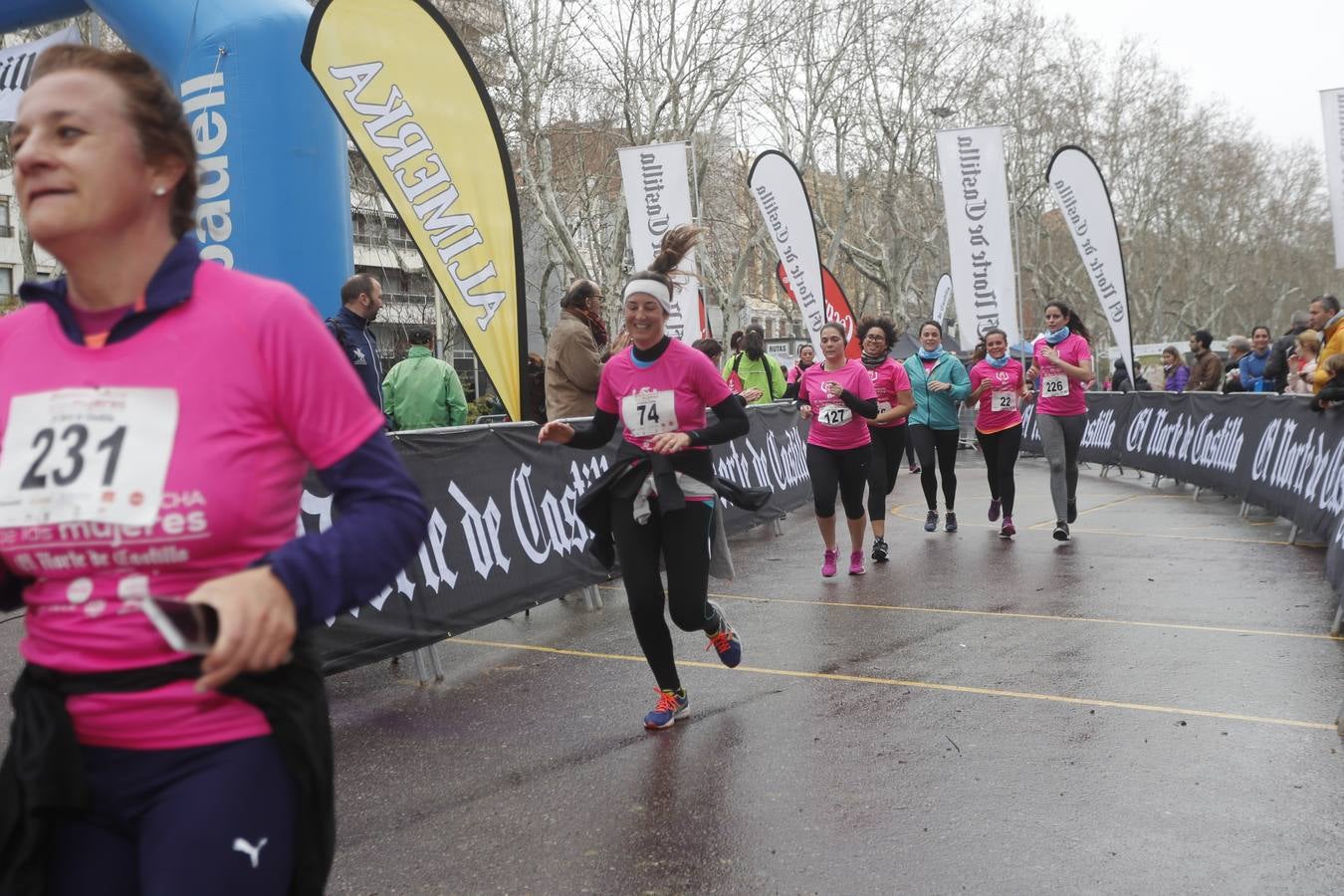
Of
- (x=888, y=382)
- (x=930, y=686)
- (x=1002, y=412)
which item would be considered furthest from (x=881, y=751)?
(x=1002, y=412)

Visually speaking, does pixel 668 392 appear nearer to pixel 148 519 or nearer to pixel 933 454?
pixel 148 519

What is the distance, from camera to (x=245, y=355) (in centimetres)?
187

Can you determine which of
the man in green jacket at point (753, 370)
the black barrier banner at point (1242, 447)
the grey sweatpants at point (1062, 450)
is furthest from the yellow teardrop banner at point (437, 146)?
the man in green jacket at point (753, 370)

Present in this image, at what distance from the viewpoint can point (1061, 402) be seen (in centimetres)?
1150

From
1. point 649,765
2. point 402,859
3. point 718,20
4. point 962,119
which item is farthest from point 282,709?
point 962,119

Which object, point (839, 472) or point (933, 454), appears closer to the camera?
point (839, 472)

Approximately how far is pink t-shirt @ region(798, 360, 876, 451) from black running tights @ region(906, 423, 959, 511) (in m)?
2.92

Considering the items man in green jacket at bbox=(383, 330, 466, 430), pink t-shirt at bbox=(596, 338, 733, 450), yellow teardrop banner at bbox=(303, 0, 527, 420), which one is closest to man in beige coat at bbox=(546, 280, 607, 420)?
yellow teardrop banner at bbox=(303, 0, 527, 420)

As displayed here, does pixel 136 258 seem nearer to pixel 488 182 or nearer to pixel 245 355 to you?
pixel 245 355

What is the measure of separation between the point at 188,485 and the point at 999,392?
10579 millimetres

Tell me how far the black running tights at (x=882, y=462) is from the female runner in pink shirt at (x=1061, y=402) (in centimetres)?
146

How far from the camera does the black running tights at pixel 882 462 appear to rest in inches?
424

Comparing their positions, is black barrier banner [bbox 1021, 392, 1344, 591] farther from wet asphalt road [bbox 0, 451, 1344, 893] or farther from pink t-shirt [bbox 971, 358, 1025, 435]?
pink t-shirt [bbox 971, 358, 1025, 435]

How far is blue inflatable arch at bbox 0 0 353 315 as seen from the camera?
8539 mm
